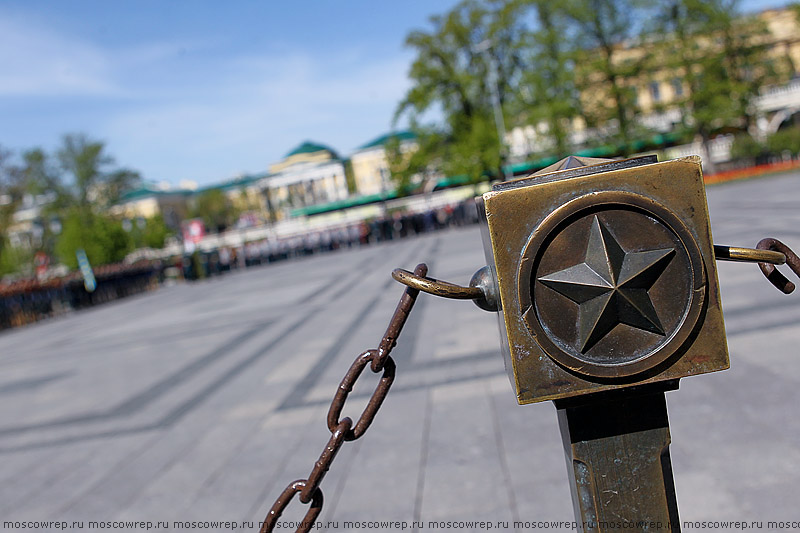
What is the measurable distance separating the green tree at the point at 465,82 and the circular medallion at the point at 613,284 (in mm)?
33468

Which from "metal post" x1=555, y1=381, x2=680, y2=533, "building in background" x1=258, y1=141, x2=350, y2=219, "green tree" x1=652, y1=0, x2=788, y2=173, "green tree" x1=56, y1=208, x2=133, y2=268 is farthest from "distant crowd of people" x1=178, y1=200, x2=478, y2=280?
"building in background" x1=258, y1=141, x2=350, y2=219

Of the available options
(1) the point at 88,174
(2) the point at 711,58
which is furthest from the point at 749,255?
(1) the point at 88,174

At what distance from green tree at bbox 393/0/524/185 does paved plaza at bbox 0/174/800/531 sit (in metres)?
25.2

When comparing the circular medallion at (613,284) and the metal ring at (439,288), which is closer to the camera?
the circular medallion at (613,284)

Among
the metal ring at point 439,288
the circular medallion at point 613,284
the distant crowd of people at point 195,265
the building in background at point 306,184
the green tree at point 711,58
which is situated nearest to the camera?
the circular medallion at point 613,284

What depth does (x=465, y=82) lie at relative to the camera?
34.2 m

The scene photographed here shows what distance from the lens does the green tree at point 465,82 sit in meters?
34.3

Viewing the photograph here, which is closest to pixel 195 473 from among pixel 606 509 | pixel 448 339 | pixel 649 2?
pixel 448 339

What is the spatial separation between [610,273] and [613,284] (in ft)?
0.05

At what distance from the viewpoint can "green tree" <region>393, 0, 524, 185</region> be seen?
Answer: 34.3 metres

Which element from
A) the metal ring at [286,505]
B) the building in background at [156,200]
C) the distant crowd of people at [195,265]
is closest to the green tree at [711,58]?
the distant crowd of people at [195,265]

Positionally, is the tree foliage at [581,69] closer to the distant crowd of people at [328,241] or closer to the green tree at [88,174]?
the distant crowd of people at [328,241]

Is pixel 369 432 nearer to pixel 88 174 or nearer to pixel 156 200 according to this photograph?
pixel 88 174

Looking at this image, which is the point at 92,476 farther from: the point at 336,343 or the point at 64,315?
the point at 64,315
